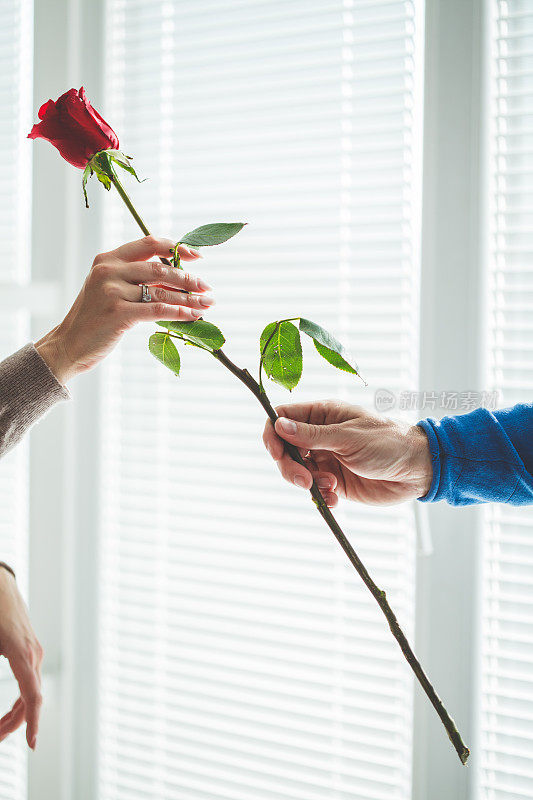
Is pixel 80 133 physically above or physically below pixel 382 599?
above

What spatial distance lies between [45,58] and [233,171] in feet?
1.55

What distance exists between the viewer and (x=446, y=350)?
109cm

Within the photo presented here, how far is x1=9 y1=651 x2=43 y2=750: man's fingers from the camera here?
0.56 meters

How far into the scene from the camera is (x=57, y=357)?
82 centimetres

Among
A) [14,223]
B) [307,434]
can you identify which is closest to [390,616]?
[307,434]

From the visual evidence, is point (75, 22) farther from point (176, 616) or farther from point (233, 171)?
point (176, 616)

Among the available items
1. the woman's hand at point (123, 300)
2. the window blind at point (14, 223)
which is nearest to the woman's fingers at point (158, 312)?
the woman's hand at point (123, 300)

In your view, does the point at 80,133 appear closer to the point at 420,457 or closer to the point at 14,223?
the point at 420,457

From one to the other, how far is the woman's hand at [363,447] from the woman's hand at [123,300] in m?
0.17

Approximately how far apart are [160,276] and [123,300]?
55 millimetres

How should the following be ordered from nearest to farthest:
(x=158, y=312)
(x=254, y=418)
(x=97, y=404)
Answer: (x=158, y=312), (x=254, y=418), (x=97, y=404)

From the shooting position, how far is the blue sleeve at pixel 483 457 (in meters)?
0.83

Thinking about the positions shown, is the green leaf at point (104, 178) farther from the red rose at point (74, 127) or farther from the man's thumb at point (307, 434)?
the man's thumb at point (307, 434)

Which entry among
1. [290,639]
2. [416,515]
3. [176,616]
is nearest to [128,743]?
[176,616]
